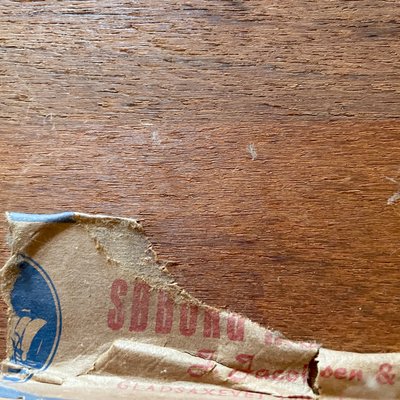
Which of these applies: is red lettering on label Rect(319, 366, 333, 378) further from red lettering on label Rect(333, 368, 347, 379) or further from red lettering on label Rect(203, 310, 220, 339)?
red lettering on label Rect(203, 310, 220, 339)

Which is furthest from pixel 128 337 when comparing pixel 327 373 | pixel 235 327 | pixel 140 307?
pixel 327 373

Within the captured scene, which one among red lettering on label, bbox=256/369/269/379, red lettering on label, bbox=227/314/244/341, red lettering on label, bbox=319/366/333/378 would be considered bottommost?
red lettering on label, bbox=256/369/269/379

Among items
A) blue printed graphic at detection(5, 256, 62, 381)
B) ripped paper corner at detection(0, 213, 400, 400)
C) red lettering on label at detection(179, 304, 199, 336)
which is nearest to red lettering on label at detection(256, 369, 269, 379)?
ripped paper corner at detection(0, 213, 400, 400)

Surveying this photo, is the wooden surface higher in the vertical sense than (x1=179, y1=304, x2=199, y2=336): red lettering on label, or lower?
higher

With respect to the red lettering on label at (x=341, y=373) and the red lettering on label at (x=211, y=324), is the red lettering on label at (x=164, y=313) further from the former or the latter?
the red lettering on label at (x=341, y=373)

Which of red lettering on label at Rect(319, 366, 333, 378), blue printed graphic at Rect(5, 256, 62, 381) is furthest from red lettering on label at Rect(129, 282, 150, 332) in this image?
red lettering on label at Rect(319, 366, 333, 378)

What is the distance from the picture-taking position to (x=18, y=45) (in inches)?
35.0

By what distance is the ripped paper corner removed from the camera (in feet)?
2.52

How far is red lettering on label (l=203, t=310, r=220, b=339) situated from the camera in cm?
80

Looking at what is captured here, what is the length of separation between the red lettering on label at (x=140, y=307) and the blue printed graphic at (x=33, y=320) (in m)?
0.11

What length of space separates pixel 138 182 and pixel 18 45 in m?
0.30

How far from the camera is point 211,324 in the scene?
2.63 feet

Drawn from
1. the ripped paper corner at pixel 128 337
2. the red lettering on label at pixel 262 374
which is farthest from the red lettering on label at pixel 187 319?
the red lettering on label at pixel 262 374

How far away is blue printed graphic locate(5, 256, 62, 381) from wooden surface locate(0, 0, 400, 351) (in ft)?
0.17
